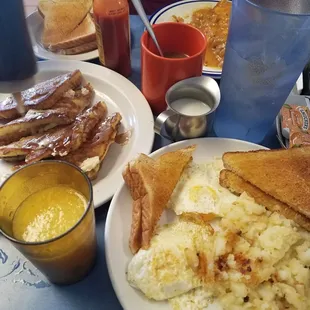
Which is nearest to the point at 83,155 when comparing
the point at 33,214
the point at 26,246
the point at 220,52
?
Result: the point at 33,214

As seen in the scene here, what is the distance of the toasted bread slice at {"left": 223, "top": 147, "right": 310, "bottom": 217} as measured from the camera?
108cm

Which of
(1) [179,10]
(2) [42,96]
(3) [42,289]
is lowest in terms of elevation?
(3) [42,289]

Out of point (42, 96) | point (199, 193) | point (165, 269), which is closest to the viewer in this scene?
point (165, 269)

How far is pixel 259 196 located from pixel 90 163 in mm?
588

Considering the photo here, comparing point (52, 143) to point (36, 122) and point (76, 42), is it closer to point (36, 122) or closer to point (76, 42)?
point (36, 122)

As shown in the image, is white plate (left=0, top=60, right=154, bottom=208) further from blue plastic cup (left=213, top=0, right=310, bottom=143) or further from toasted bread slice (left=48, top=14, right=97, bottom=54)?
blue plastic cup (left=213, top=0, right=310, bottom=143)

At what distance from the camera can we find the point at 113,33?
4.95 feet

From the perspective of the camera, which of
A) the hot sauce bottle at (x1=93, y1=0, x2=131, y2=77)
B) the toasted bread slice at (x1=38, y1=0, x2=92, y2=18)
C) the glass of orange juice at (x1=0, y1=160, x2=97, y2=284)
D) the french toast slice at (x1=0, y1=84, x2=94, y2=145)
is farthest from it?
the toasted bread slice at (x1=38, y1=0, x2=92, y2=18)

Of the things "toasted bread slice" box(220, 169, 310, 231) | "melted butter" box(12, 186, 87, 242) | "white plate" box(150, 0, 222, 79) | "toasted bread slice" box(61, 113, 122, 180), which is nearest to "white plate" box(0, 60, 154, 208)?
"toasted bread slice" box(61, 113, 122, 180)

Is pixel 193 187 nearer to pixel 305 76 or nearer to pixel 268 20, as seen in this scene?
pixel 268 20

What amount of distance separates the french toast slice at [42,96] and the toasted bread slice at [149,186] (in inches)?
20.7

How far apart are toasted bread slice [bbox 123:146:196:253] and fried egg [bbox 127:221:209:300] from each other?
0.05m

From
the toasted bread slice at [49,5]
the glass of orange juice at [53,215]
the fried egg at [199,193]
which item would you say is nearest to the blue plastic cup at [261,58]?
the fried egg at [199,193]

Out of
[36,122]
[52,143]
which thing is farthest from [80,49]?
[52,143]
